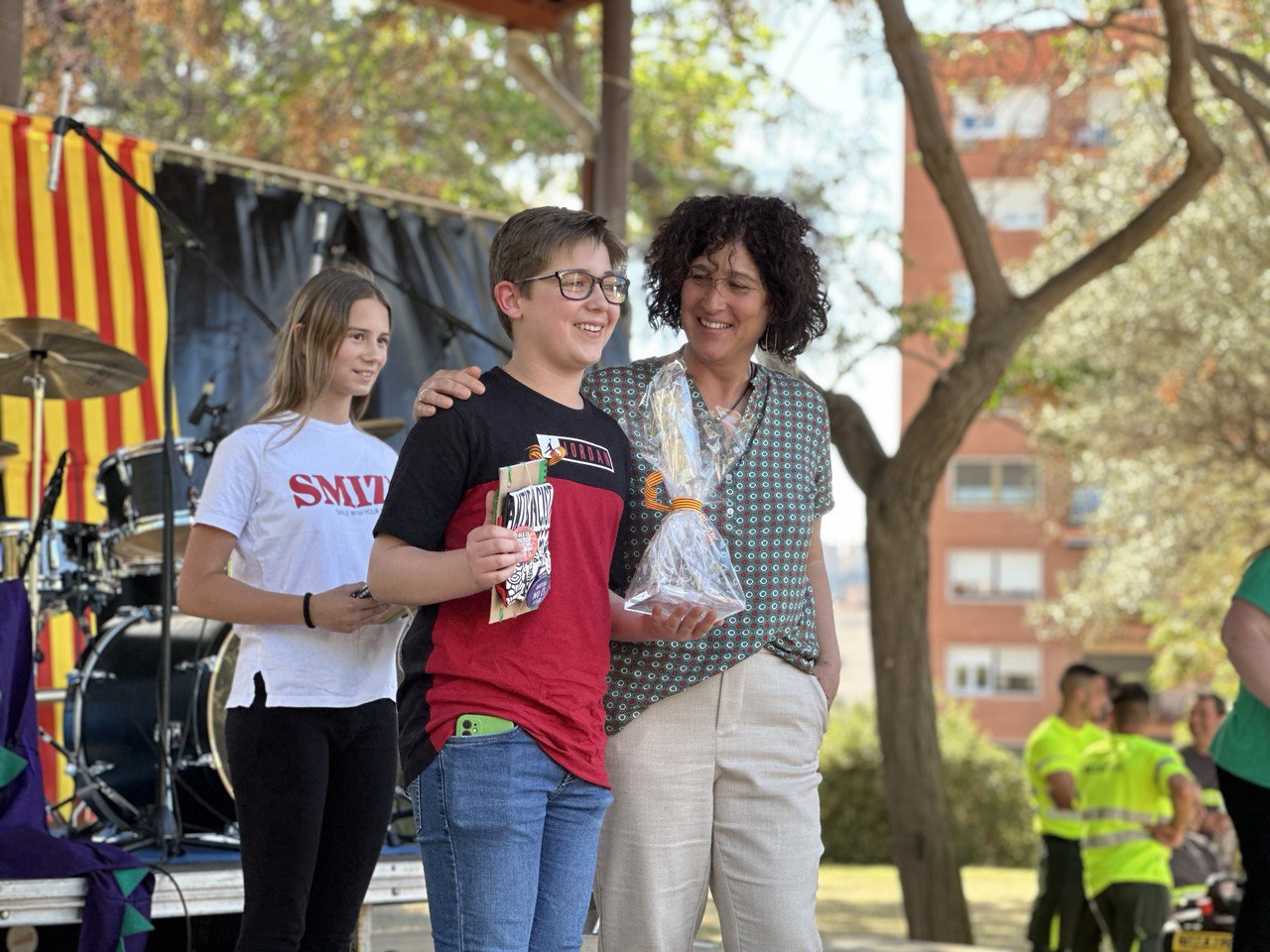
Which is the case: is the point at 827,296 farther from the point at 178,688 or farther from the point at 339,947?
the point at 178,688

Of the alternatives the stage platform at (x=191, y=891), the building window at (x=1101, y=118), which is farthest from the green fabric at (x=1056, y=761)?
the building window at (x=1101, y=118)

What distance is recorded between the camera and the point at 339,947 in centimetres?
325

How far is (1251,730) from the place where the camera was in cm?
405

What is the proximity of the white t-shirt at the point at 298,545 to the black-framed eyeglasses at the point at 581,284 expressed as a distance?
953mm

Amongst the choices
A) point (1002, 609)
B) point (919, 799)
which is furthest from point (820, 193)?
point (1002, 609)

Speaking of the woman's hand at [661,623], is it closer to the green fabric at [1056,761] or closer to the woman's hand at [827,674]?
the woman's hand at [827,674]

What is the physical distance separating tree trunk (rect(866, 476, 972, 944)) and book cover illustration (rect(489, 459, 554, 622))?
6.43 meters

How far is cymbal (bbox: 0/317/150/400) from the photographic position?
199 inches

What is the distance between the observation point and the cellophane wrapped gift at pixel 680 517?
2564 millimetres

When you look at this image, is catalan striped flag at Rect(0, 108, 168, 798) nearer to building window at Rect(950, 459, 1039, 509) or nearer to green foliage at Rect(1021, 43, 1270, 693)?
green foliage at Rect(1021, 43, 1270, 693)

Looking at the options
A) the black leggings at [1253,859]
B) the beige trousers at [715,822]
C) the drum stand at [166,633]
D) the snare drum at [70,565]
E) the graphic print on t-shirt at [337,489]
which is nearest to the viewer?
the beige trousers at [715,822]

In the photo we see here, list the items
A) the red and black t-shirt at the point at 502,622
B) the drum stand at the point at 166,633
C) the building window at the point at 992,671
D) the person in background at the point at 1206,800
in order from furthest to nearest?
the building window at the point at 992,671 < the person in background at the point at 1206,800 < the drum stand at the point at 166,633 < the red and black t-shirt at the point at 502,622

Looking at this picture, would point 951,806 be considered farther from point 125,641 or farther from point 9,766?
point 9,766

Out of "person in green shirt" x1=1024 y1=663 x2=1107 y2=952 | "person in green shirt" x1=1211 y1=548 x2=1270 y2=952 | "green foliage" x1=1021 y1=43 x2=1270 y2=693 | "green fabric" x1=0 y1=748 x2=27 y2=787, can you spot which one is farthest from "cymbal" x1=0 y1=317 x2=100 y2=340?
"green foliage" x1=1021 y1=43 x2=1270 y2=693
